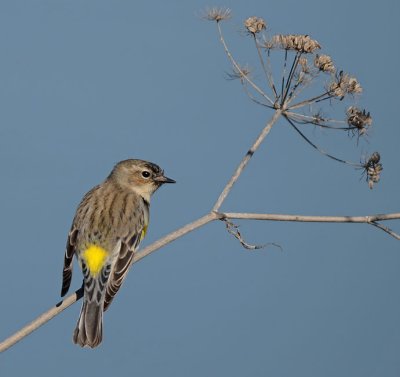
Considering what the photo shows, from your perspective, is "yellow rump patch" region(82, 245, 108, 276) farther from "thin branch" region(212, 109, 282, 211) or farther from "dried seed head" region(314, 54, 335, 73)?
"dried seed head" region(314, 54, 335, 73)

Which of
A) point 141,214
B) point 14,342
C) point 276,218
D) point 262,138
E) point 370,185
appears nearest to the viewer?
point 14,342

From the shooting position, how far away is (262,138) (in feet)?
21.3

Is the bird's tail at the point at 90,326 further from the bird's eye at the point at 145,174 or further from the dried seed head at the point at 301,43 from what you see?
the dried seed head at the point at 301,43

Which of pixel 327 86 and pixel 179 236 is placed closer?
pixel 179 236

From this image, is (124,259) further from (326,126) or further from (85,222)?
(326,126)

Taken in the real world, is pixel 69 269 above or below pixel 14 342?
above

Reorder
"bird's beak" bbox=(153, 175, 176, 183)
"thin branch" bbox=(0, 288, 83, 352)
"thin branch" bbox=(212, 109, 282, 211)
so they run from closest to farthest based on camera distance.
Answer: "thin branch" bbox=(0, 288, 83, 352)
"thin branch" bbox=(212, 109, 282, 211)
"bird's beak" bbox=(153, 175, 176, 183)

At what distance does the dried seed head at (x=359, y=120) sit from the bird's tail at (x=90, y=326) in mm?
2755

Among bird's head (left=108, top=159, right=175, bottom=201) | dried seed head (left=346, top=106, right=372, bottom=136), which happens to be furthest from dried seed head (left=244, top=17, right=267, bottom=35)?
bird's head (left=108, top=159, right=175, bottom=201)

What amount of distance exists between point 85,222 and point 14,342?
272 centimetres

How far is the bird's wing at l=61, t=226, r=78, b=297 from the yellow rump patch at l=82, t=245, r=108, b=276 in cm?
14

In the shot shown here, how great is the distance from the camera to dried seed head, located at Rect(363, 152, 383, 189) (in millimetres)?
7070

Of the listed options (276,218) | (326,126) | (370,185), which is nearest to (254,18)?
(326,126)

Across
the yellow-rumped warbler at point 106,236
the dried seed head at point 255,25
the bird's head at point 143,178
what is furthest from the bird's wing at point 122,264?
the dried seed head at point 255,25
